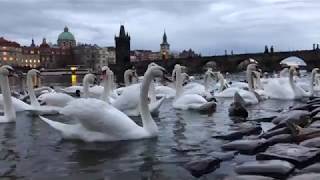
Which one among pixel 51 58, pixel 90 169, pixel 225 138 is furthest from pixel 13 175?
pixel 51 58

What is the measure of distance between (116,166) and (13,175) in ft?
5.10

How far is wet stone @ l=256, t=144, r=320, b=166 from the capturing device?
7.92m

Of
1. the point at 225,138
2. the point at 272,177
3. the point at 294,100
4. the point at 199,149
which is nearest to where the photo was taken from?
the point at 272,177

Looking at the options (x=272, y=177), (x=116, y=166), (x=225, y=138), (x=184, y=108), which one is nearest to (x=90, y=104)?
(x=116, y=166)

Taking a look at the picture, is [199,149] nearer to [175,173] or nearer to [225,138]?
[225,138]

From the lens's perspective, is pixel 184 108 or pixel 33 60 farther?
pixel 33 60

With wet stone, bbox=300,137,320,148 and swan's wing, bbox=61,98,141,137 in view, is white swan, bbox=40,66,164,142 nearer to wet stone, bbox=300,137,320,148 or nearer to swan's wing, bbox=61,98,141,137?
swan's wing, bbox=61,98,141,137

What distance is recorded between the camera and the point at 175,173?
8.23m

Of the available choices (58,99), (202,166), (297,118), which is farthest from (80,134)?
(58,99)

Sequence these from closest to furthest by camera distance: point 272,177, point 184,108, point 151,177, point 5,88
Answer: point 272,177
point 151,177
point 5,88
point 184,108

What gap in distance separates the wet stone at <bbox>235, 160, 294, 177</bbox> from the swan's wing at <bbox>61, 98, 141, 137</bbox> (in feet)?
10.7

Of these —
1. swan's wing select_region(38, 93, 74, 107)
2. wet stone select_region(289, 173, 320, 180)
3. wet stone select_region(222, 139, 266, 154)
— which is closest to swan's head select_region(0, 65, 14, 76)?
swan's wing select_region(38, 93, 74, 107)

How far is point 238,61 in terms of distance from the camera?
11588 cm

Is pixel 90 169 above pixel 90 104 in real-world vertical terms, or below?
below
